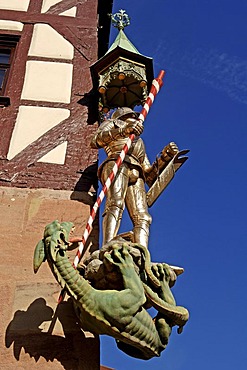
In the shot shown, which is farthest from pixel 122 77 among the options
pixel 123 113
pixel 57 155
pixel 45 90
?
pixel 57 155

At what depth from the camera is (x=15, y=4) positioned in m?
6.89

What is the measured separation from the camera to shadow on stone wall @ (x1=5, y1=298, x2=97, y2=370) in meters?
3.55

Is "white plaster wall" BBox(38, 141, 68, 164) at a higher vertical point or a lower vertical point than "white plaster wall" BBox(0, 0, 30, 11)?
lower

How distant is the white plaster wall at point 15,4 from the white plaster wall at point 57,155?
242cm

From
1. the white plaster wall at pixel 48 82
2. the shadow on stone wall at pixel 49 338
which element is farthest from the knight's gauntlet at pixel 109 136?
the shadow on stone wall at pixel 49 338

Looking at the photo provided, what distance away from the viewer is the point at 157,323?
3.42 m

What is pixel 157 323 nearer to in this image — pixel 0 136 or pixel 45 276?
pixel 45 276

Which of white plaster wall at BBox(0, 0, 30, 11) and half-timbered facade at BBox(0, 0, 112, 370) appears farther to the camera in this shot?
white plaster wall at BBox(0, 0, 30, 11)

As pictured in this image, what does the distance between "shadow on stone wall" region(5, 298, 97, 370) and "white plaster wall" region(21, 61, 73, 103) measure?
2307mm

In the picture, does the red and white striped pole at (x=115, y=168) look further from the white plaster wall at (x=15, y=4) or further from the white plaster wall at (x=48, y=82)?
the white plaster wall at (x=15, y=4)

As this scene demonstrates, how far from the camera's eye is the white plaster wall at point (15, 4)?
682 centimetres

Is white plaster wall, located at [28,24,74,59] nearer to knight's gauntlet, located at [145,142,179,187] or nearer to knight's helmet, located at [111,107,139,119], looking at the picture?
knight's helmet, located at [111,107,139,119]

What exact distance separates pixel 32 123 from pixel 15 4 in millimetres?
2192

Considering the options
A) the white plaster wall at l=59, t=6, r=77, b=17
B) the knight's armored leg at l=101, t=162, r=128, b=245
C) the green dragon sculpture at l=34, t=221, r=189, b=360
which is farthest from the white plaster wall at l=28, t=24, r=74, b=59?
the green dragon sculpture at l=34, t=221, r=189, b=360
